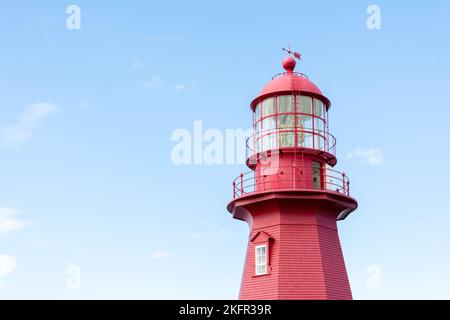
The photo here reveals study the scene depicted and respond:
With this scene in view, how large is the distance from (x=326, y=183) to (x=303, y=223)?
1854 millimetres

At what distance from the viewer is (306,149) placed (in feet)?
84.6

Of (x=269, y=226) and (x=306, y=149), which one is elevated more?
(x=306, y=149)

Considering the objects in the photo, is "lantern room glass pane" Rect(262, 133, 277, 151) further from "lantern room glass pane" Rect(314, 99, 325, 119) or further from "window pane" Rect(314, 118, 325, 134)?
"lantern room glass pane" Rect(314, 99, 325, 119)

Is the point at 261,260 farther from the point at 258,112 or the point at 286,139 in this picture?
the point at 258,112

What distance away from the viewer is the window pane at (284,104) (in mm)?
26250

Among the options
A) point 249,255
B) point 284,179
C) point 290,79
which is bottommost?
point 249,255

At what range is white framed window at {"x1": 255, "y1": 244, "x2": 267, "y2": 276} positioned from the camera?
83.0ft

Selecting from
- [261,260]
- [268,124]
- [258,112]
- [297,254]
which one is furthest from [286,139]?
[261,260]

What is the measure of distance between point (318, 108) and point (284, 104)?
1.25 m

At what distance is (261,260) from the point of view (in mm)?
25469

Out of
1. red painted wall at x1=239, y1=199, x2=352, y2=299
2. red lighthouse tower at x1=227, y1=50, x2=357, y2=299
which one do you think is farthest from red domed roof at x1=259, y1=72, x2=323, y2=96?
red painted wall at x1=239, y1=199, x2=352, y2=299
